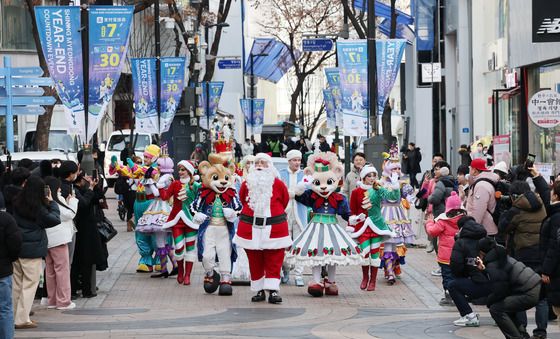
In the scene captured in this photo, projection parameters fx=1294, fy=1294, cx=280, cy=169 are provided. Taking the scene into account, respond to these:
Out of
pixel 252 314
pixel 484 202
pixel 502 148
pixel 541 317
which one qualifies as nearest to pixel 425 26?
pixel 502 148

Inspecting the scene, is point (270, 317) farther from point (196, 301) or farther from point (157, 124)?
point (157, 124)

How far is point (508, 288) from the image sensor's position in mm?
11797

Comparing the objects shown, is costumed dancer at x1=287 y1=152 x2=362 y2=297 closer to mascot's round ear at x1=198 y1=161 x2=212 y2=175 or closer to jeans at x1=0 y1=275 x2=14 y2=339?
mascot's round ear at x1=198 y1=161 x2=212 y2=175

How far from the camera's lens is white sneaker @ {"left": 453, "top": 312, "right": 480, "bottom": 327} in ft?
44.8

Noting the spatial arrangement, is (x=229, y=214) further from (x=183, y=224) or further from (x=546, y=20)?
(x=546, y=20)

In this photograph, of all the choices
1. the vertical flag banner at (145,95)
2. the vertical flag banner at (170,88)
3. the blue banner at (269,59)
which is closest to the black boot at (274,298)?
the vertical flag banner at (145,95)

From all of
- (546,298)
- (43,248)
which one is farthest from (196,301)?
(546,298)

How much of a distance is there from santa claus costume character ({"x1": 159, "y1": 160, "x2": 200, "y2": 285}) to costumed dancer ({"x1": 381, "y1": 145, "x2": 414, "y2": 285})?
267 cm

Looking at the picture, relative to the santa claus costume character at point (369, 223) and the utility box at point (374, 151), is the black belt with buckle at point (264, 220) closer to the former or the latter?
the santa claus costume character at point (369, 223)

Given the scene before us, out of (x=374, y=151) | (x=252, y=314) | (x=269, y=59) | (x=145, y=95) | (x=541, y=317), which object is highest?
(x=269, y=59)

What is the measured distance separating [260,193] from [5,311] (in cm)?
491

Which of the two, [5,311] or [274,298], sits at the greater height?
[5,311]

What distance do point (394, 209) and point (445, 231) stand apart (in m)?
3.13

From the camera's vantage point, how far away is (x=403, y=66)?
62.5m
